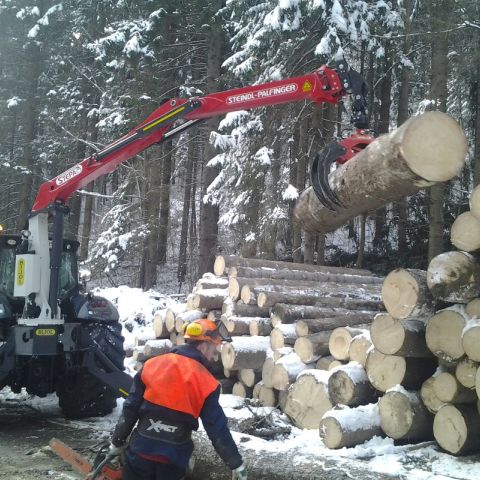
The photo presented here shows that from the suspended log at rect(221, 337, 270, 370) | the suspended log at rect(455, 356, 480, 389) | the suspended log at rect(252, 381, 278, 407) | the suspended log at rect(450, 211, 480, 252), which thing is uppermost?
the suspended log at rect(450, 211, 480, 252)

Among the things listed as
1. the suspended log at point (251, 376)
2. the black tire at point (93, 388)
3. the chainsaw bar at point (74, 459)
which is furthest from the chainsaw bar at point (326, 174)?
the black tire at point (93, 388)

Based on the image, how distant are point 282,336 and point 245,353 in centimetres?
57

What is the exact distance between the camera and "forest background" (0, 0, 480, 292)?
1323cm

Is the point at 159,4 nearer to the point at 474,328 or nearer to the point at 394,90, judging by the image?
the point at 394,90

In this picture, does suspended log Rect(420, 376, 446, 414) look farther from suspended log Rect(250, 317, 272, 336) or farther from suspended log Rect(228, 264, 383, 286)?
suspended log Rect(228, 264, 383, 286)

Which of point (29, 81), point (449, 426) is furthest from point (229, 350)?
point (29, 81)

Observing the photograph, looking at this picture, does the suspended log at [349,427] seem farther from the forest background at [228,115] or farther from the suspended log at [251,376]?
the forest background at [228,115]

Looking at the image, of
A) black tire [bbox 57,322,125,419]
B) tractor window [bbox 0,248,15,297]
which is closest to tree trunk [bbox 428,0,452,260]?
black tire [bbox 57,322,125,419]

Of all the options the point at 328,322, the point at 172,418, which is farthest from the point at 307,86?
the point at 172,418

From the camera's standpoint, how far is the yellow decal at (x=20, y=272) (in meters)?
7.47

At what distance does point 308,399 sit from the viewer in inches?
269

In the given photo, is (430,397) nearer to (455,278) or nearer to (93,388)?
(455,278)

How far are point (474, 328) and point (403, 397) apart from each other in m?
1.08

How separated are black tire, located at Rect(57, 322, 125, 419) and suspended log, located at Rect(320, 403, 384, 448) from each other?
3093mm
